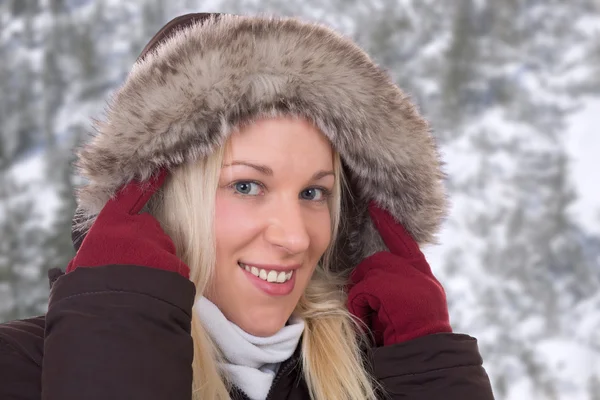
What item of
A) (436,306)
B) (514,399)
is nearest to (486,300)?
(514,399)

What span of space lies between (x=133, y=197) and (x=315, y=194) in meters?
0.31

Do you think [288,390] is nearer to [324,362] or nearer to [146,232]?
[324,362]

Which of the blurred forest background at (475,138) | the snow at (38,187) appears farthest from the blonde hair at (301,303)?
the snow at (38,187)

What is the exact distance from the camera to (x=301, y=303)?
5.15ft

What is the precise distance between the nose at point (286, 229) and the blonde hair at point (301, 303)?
0.31 ft

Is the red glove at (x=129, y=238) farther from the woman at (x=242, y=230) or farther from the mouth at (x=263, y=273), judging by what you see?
the mouth at (x=263, y=273)

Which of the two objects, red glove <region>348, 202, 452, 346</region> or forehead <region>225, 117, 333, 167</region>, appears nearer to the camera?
forehead <region>225, 117, 333, 167</region>

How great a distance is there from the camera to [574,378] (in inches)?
101

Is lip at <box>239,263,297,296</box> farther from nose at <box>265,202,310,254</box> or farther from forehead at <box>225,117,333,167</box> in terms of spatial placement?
forehead at <box>225,117,333,167</box>

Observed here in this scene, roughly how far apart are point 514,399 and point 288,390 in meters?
1.33

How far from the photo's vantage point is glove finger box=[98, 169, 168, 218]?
1.30 m

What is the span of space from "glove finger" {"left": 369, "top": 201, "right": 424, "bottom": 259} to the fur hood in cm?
11

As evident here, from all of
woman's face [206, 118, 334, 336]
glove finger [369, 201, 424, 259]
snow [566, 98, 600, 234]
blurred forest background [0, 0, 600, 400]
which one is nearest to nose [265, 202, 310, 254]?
woman's face [206, 118, 334, 336]

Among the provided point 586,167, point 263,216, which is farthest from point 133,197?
point 586,167
